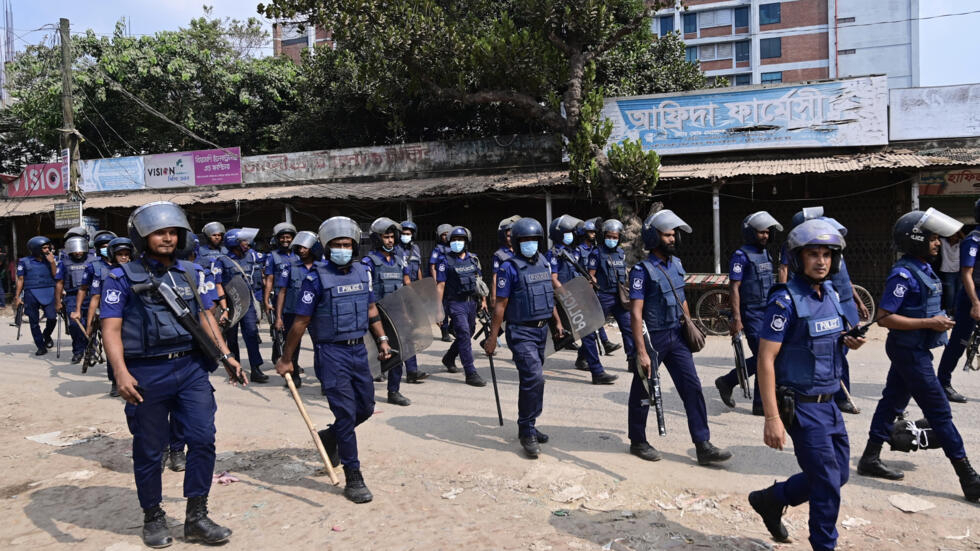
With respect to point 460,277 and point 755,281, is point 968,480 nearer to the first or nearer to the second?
point 755,281

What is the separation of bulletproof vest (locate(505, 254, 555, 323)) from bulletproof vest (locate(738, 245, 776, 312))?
6.33 feet

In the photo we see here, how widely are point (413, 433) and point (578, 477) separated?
1.78m

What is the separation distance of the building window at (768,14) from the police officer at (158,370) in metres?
48.5

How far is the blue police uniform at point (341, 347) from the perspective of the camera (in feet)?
14.5

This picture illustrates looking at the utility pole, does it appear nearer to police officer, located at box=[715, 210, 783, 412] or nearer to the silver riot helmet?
the silver riot helmet

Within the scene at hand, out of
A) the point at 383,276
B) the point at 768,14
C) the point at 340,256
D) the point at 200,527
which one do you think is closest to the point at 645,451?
the point at 340,256

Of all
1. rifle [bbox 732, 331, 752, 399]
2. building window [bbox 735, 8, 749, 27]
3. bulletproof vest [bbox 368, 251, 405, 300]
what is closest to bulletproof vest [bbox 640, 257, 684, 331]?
rifle [bbox 732, 331, 752, 399]

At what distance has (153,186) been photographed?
20031 millimetres

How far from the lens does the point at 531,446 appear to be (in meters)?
5.08

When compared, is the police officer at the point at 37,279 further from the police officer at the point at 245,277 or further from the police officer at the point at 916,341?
the police officer at the point at 916,341

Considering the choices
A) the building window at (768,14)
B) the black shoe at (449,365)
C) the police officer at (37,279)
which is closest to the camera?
the black shoe at (449,365)

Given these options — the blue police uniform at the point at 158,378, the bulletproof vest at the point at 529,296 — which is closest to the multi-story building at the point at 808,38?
the bulletproof vest at the point at 529,296

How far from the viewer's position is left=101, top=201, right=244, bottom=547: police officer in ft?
12.1

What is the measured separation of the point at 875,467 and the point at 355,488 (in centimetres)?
339
